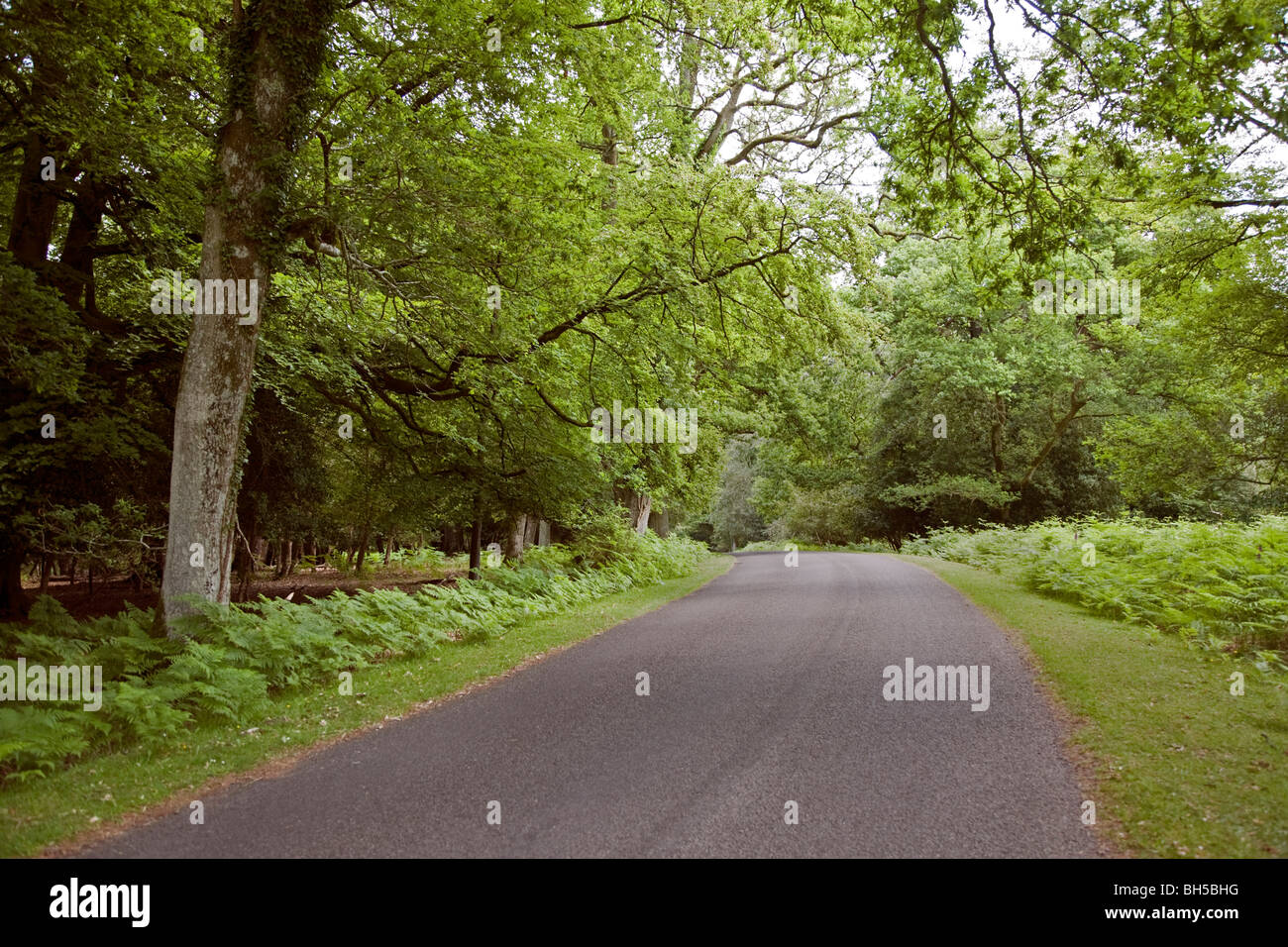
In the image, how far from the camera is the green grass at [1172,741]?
14.0 feet

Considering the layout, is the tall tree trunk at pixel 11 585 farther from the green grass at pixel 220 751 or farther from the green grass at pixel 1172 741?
the green grass at pixel 1172 741

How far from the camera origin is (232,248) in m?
8.20

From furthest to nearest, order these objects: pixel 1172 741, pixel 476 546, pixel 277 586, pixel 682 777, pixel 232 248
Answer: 1. pixel 277 586
2. pixel 476 546
3. pixel 232 248
4. pixel 1172 741
5. pixel 682 777

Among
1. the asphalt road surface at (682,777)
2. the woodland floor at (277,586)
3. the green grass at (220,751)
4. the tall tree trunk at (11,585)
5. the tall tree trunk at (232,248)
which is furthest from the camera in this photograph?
the woodland floor at (277,586)

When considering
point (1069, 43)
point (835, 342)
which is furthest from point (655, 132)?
point (1069, 43)

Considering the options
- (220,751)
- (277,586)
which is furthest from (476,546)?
(220,751)

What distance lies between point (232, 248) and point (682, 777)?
7.54 metres

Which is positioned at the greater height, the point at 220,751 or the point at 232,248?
the point at 232,248

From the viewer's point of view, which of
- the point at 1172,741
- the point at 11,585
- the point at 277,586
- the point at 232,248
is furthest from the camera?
the point at 277,586

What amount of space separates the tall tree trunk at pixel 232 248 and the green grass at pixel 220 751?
2.12m

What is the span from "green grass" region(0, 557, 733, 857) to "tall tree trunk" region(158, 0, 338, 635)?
2.12m

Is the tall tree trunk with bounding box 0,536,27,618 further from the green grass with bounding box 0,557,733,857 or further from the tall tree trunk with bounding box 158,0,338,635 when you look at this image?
the green grass with bounding box 0,557,733,857

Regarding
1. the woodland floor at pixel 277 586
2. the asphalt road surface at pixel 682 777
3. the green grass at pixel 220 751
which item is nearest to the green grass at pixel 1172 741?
the asphalt road surface at pixel 682 777

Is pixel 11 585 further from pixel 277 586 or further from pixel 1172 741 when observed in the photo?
pixel 1172 741
